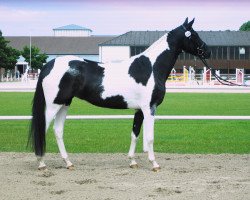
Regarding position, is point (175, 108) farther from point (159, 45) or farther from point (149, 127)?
point (149, 127)

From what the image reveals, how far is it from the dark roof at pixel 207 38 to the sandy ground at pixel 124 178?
229ft

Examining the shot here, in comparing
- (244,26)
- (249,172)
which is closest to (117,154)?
(249,172)

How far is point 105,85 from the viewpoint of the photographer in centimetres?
717

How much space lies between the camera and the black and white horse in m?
7.10

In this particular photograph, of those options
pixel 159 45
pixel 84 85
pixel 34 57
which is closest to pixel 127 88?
pixel 84 85

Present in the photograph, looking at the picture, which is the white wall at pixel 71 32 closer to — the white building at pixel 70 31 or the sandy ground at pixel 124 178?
the white building at pixel 70 31

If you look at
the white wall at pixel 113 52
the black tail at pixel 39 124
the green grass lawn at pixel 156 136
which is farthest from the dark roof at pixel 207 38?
the black tail at pixel 39 124

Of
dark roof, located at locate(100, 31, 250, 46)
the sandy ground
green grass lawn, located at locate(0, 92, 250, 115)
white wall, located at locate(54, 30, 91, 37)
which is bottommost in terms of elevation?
the sandy ground

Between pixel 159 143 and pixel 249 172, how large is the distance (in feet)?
11.7

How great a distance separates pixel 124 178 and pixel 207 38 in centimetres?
7261

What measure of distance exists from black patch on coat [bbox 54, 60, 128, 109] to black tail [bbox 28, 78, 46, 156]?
0.26 meters

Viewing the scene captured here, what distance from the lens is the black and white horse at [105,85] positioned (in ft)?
23.3

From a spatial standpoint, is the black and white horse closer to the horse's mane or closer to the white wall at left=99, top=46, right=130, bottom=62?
the horse's mane

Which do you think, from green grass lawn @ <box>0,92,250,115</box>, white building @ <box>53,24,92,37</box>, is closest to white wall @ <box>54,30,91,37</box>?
white building @ <box>53,24,92,37</box>
